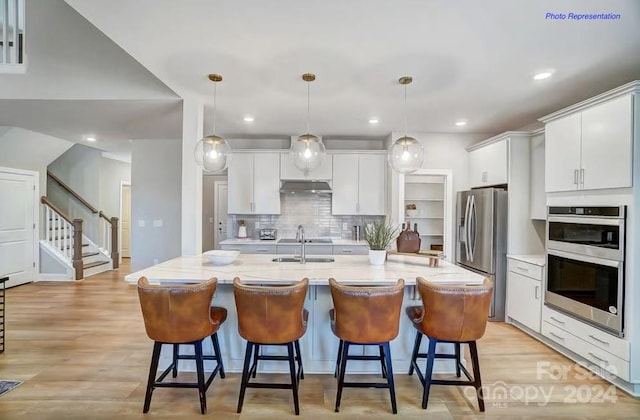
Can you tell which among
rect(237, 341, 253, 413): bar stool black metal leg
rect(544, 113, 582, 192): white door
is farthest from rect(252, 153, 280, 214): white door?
rect(544, 113, 582, 192): white door

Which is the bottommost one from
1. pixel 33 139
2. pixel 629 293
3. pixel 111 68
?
pixel 629 293

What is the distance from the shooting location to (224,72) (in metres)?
2.92

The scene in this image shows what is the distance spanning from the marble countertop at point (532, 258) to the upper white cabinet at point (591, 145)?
790mm

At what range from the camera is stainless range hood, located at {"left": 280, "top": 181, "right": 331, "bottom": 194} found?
507cm

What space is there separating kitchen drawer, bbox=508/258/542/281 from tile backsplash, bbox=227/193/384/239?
93.6 inches

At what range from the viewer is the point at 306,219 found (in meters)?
5.49

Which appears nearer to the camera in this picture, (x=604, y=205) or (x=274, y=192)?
(x=604, y=205)

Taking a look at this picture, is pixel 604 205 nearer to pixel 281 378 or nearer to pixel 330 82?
pixel 330 82

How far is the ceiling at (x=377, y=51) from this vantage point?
2010 millimetres

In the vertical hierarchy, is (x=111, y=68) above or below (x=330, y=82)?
above

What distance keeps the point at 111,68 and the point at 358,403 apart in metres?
4.17

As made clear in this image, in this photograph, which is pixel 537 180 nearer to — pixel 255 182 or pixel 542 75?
pixel 542 75

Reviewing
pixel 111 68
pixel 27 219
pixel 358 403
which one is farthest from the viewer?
pixel 27 219

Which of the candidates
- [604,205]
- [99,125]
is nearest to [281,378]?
[604,205]
